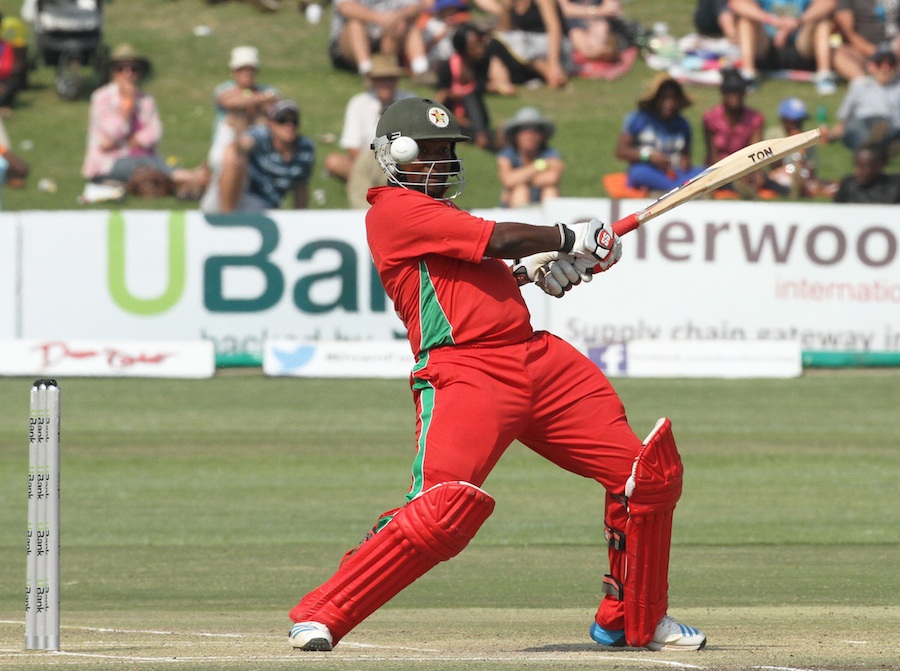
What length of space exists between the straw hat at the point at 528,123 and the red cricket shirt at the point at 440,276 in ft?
32.5

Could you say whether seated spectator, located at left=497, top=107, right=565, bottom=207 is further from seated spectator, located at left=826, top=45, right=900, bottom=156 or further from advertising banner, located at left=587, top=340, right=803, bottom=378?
seated spectator, located at left=826, top=45, right=900, bottom=156

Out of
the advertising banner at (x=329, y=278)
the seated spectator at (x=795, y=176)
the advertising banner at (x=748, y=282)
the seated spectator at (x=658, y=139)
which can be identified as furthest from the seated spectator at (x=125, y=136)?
the seated spectator at (x=795, y=176)

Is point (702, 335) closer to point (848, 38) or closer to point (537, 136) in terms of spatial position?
point (537, 136)

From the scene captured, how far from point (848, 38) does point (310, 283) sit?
28.5ft

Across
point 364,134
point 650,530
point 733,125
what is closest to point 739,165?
point 650,530

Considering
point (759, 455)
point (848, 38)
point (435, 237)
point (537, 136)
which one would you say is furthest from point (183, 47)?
point (435, 237)

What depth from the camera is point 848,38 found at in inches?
760

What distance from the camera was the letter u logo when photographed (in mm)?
13883

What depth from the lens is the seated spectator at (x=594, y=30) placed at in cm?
1925

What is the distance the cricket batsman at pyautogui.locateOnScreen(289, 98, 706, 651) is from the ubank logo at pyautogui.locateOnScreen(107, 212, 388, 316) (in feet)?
27.9

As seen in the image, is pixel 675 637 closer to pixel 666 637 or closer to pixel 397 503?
pixel 666 637

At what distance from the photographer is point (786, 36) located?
1959cm

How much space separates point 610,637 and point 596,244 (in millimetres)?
1338

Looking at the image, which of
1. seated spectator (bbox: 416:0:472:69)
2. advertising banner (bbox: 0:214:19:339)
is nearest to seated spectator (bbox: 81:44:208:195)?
advertising banner (bbox: 0:214:19:339)
